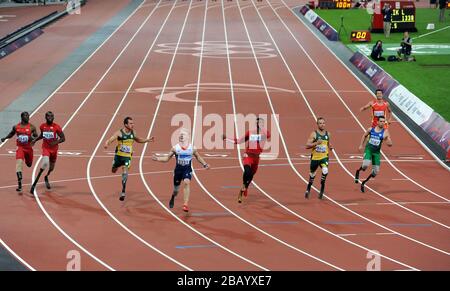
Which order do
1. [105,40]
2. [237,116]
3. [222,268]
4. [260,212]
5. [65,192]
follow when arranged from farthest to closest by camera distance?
[105,40], [237,116], [65,192], [260,212], [222,268]

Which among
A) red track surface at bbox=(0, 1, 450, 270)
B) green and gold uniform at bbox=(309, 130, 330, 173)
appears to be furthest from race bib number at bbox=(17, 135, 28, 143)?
green and gold uniform at bbox=(309, 130, 330, 173)

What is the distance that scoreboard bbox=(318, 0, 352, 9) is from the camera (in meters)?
57.9

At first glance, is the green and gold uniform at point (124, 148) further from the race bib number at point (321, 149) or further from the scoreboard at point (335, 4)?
the scoreboard at point (335, 4)

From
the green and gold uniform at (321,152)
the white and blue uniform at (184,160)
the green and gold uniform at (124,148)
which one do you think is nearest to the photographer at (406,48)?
the green and gold uniform at (321,152)

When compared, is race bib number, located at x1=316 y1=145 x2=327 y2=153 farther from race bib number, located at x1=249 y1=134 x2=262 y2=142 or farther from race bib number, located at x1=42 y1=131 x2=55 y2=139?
race bib number, located at x1=42 y1=131 x2=55 y2=139

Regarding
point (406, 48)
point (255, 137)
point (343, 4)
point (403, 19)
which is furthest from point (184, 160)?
point (343, 4)

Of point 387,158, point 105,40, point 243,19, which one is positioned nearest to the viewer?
point 387,158

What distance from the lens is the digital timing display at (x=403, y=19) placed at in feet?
157

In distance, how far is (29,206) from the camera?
60.4ft

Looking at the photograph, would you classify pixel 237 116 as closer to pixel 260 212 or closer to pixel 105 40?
pixel 260 212

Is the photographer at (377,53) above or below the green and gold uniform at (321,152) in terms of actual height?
below

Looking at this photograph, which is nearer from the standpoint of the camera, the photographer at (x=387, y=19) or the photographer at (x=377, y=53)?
the photographer at (x=377, y=53)

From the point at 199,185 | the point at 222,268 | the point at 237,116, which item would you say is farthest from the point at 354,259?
the point at 237,116

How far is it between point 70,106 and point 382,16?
75.2 ft
